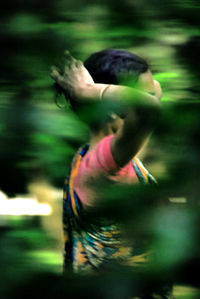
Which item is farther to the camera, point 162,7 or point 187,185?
point 162,7

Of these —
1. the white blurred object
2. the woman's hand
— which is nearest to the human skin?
the woman's hand

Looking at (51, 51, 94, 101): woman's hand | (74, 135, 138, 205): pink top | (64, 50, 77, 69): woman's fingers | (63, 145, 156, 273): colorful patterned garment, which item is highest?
(64, 50, 77, 69): woman's fingers

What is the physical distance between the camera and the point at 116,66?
4.17 ft

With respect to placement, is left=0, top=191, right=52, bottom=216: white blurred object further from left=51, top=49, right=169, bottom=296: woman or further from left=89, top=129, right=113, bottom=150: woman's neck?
left=89, top=129, right=113, bottom=150: woman's neck

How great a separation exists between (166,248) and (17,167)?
0.31m

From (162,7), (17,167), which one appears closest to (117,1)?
(162,7)

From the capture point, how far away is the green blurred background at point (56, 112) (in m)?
0.85

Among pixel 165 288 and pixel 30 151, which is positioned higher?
pixel 30 151

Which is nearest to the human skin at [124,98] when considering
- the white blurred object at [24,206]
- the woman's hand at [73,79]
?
the woman's hand at [73,79]

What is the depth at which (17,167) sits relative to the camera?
0.94 meters

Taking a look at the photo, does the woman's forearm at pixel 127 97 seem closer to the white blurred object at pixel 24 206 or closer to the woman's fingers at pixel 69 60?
the woman's fingers at pixel 69 60

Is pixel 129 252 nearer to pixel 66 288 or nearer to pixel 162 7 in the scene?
pixel 66 288

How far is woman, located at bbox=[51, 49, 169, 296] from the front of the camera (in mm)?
856

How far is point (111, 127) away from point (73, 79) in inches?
11.9
